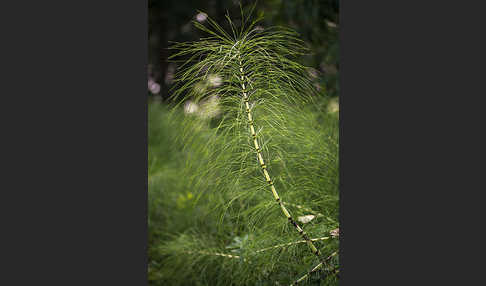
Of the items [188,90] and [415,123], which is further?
[188,90]

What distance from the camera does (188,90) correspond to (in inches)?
51.2

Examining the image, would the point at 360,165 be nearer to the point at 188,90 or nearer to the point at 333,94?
the point at 188,90

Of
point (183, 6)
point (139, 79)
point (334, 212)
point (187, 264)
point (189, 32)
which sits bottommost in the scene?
point (187, 264)

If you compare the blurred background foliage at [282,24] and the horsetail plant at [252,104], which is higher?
the blurred background foliage at [282,24]

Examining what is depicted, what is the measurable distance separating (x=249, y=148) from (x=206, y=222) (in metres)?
1.06

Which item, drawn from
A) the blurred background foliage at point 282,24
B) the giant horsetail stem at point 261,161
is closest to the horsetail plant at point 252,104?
the giant horsetail stem at point 261,161

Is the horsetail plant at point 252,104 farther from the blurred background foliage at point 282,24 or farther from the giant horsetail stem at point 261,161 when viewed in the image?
the blurred background foliage at point 282,24

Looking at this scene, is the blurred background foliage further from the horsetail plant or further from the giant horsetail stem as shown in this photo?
the giant horsetail stem

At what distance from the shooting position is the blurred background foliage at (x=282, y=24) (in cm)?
175

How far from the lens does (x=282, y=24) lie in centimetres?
194

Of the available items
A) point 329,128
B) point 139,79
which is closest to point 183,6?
point 139,79

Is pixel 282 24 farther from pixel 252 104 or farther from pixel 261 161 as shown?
pixel 261 161

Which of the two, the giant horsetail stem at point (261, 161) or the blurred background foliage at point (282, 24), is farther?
the blurred background foliage at point (282, 24)

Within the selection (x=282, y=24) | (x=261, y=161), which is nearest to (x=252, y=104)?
(x=261, y=161)
